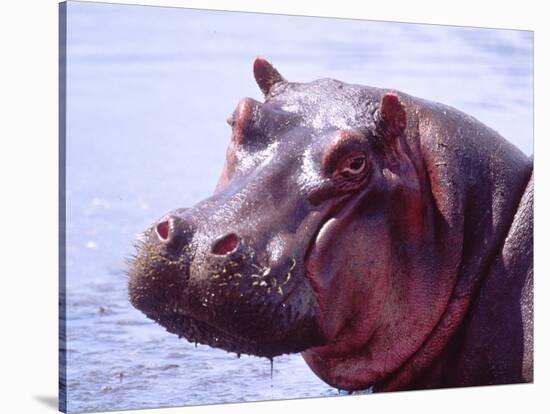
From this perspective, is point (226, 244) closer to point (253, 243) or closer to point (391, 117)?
point (253, 243)

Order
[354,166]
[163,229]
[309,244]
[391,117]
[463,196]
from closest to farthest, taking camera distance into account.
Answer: [163,229] < [309,244] < [354,166] < [391,117] < [463,196]

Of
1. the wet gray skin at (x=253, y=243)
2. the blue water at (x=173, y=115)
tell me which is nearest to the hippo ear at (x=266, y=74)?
the wet gray skin at (x=253, y=243)

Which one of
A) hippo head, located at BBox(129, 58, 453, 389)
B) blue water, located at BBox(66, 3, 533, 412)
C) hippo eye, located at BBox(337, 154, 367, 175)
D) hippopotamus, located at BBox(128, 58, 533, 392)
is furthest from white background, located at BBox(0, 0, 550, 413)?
hippo eye, located at BBox(337, 154, 367, 175)

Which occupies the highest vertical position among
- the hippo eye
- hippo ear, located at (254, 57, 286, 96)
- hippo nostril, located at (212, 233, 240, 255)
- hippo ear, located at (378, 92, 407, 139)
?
hippo ear, located at (254, 57, 286, 96)

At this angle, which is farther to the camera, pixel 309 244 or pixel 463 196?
pixel 463 196

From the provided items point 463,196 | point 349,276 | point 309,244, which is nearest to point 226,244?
point 309,244

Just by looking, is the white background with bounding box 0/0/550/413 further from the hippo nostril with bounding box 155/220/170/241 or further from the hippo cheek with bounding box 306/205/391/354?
the hippo nostril with bounding box 155/220/170/241

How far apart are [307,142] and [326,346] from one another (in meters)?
0.81

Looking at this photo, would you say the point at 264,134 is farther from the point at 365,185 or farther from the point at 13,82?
the point at 13,82

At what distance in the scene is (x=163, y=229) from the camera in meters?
3.62

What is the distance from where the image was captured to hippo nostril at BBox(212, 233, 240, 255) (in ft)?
11.9

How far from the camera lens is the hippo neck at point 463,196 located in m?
4.34

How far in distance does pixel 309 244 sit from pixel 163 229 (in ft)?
1.82

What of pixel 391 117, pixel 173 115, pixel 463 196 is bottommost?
pixel 463 196
